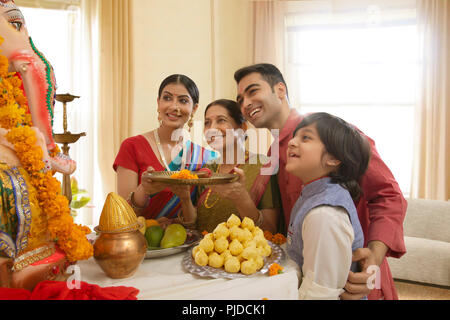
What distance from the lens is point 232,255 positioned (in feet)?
4.19

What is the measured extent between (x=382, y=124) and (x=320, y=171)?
4.11 metres

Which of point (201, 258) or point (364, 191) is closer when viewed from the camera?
point (201, 258)

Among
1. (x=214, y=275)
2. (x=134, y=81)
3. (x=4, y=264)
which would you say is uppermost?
(x=134, y=81)

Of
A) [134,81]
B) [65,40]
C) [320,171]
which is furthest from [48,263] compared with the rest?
[65,40]

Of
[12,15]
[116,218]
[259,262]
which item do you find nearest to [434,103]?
[259,262]

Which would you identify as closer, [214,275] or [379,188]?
[214,275]

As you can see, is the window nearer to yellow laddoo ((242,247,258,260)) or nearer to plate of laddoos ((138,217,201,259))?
plate of laddoos ((138,217,201,259))

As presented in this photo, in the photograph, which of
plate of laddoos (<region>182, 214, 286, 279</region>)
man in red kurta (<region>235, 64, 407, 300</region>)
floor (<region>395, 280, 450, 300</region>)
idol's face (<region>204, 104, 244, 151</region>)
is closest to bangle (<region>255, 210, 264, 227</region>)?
man in red kurta (<region>235, 64, 407, 300</region>)

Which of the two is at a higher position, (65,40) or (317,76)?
(65,40)

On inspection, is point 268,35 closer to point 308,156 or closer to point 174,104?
point 174,104

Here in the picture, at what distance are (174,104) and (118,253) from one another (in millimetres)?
1134

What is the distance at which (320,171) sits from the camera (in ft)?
4.69

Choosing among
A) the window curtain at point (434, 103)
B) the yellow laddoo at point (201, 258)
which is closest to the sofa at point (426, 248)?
the window curtain at point (434, 103)
